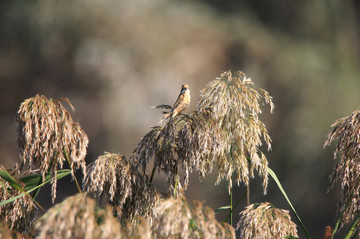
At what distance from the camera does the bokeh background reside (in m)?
5.60

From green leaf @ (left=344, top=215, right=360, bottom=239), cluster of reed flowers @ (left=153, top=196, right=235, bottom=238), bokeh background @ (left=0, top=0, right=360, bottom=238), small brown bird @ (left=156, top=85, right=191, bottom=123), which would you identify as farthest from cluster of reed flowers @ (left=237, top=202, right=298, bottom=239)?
bokeh background @ (left=0, top=0, right=360, bottom=238)

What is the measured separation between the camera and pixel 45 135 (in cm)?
257

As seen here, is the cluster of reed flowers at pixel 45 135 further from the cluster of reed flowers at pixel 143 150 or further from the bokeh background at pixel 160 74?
the bokeh background at pixel 160 74

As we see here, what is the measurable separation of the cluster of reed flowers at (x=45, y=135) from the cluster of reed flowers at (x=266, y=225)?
1.09m

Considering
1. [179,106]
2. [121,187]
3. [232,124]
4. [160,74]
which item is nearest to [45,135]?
[121,187]

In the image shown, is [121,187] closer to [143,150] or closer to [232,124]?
[143,150]

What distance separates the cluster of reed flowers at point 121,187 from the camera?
2.62m

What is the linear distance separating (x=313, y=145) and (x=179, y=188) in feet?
10.6

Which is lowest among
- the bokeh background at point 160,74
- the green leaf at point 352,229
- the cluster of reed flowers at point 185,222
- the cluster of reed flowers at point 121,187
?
the green leaf at point 352,229

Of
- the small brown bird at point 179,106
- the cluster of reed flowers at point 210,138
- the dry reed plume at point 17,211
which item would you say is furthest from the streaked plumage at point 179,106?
the dry reed plume at point 17,211

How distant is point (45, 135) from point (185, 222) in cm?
108

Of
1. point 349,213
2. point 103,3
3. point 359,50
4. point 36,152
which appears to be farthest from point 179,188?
point 359,50

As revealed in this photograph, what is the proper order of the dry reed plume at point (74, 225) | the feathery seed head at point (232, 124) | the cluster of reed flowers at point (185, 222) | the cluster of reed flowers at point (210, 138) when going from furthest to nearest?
the feathery seed head at point (232, 124) → the cluster of reed flowers at point (210, 138) → the cluster of reed flowers at point (185, 222) → the dry reed plume at point (74, 225)

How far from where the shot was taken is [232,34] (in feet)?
19.7
